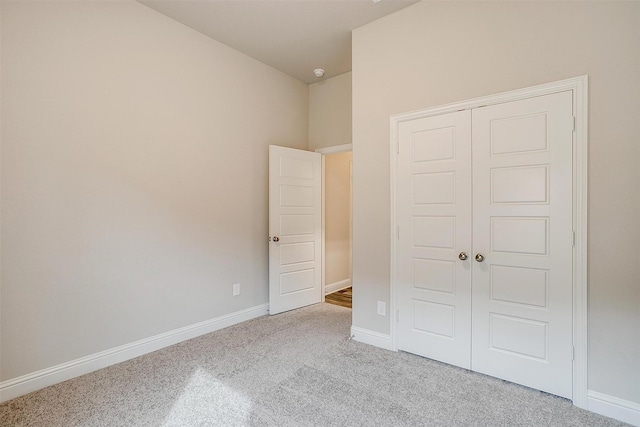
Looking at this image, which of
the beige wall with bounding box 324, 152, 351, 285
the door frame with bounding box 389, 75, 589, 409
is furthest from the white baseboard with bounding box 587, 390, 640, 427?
the beige wall with bounding box 324, 152, 351, 285

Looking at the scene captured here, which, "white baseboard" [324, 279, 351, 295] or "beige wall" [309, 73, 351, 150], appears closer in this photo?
"beige wall" [309, 73, 351, 150]

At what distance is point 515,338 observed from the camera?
215cm

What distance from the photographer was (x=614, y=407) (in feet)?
5.95

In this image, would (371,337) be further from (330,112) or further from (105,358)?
(330,112)

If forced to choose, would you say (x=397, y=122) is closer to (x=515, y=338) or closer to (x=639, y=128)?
(x=639, y=128)

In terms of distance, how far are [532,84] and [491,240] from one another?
44.2 inches

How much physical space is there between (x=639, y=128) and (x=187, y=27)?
3.69 m

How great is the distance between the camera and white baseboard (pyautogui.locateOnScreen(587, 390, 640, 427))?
69.4 inches

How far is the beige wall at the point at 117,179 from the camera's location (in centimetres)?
207

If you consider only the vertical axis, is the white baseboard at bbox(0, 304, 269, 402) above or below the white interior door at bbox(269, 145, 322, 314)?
below

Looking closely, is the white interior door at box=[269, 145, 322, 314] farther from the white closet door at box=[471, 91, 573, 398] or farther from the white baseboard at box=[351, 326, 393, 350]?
the white closet door at box=[471, 91, 573, 398]

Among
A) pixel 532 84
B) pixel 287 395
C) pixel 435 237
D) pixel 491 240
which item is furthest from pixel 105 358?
pixel 532 84

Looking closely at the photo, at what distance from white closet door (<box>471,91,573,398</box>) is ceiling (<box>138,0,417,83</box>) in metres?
1.47

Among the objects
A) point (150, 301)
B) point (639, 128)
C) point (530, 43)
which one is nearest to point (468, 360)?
point (639, 128)
